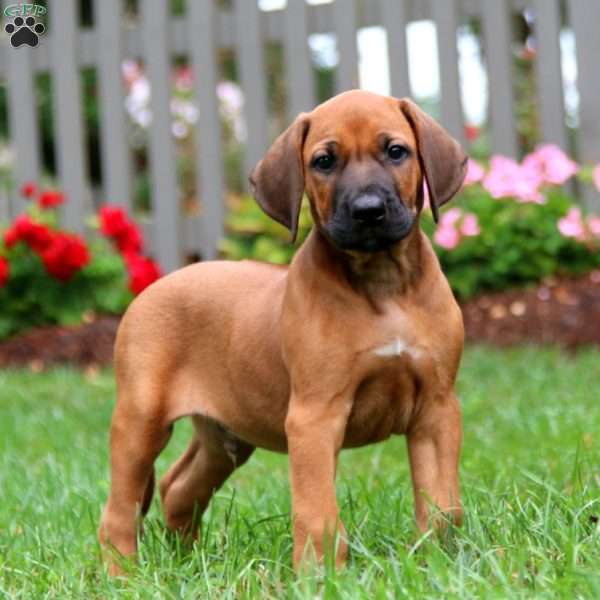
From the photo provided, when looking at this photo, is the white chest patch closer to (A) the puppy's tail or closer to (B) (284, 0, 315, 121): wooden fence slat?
(A) the puppy's tail

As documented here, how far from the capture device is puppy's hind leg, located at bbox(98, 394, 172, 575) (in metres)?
4.04

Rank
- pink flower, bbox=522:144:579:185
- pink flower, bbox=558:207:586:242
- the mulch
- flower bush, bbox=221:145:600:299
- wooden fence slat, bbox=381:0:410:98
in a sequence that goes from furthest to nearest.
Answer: wooden fence slat, bbox=381:0:410:98 → pink flower, bbox=522:144:579:185 → flower bush, bbox=221:145:600:299 → pink flower, bbox=558:207:586:242 → the mulch

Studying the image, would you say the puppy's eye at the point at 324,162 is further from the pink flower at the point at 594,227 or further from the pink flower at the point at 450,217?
the pink flower at the point at 594,227

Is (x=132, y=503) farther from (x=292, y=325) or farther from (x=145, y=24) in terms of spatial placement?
(x=145, y=24)

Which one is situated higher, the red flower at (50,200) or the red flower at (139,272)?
the red flower at (50,200)

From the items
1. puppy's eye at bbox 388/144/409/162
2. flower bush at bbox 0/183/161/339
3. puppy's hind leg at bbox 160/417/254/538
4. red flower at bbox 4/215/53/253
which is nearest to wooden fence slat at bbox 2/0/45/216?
flower bush at bbox 0/183/161/339

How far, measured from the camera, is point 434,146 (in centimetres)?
370

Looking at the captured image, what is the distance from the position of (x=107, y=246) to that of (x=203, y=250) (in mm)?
768

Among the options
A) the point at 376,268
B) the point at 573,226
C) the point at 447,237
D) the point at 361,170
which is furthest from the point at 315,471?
the point at 573,226

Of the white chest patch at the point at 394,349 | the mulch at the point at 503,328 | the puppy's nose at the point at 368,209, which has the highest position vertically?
the puppy's nose at the point at 368,209

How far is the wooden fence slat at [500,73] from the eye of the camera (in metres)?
9.49

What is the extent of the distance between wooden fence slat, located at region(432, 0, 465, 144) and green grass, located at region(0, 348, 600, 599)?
328 centimetres

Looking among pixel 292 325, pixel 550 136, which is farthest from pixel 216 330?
pixel 550 136

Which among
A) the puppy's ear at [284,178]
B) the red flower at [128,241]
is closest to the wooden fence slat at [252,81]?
the red flower at [128,241]
